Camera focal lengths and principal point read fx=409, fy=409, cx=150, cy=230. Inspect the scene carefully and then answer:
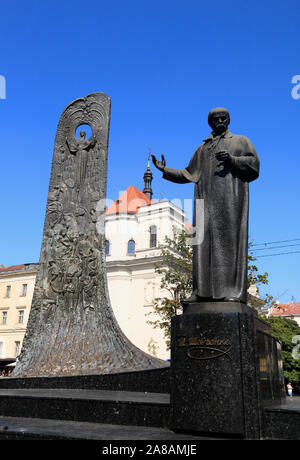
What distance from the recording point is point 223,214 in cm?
497

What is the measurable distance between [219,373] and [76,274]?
728 centimetres

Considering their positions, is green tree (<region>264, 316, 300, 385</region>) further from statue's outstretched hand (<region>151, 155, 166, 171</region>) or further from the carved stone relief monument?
statue's outstretched hand (<region>151, 155, 166, 171</region>)

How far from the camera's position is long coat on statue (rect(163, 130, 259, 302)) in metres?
4.78

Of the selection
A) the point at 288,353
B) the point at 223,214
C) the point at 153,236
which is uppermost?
the point at 153,236

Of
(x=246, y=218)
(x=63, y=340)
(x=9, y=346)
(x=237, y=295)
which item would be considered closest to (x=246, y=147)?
(x=246, y=218)

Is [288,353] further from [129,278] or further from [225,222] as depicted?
[225,222]

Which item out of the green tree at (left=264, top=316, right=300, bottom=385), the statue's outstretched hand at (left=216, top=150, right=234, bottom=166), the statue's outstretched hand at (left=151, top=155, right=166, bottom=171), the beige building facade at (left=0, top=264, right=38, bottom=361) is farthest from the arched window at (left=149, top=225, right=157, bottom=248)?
the statue's outstretched hand at (left=216, top=150, right=234, bottom=166)

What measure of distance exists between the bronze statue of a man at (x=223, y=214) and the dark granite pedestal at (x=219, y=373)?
12.5 inches

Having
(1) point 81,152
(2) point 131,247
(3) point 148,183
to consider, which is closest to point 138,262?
(2) point 131,247

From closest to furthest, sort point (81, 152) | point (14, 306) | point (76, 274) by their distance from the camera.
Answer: point (76, 274) < point (81, 152) < point (14, 306)

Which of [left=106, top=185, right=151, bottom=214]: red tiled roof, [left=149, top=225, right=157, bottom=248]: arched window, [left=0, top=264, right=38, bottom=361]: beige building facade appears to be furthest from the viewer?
[left=106, top=185, right=151, bottom=214]: red tiled roof

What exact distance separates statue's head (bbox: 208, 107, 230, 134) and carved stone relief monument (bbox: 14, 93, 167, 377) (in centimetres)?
619
